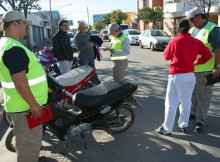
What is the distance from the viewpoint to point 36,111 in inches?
125

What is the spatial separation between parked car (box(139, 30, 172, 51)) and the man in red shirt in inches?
618

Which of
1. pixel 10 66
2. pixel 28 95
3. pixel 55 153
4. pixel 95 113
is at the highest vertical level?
pixel 10 66

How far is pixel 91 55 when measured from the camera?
781 cm

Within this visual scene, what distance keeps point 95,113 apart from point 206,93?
188 centimetres

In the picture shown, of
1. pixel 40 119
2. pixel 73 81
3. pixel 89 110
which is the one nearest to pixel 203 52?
pixel 89 110

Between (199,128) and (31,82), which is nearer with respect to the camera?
(31,82)

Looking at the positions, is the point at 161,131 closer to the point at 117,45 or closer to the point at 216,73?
the point at 216,73

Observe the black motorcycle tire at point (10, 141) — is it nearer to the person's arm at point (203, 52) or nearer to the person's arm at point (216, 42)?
the person's arm at point (203, 52)

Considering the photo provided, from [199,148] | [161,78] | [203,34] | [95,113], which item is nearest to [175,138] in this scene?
[199,148]

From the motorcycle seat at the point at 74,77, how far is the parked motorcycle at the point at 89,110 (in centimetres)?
74

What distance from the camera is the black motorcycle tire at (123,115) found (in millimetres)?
5148

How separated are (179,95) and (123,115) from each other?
1.02 m

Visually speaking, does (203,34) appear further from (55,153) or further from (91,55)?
(91,55)

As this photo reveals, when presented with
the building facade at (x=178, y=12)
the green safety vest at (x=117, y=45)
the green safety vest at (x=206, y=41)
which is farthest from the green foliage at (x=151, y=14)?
the green safety vest at (x=206, y=41)
